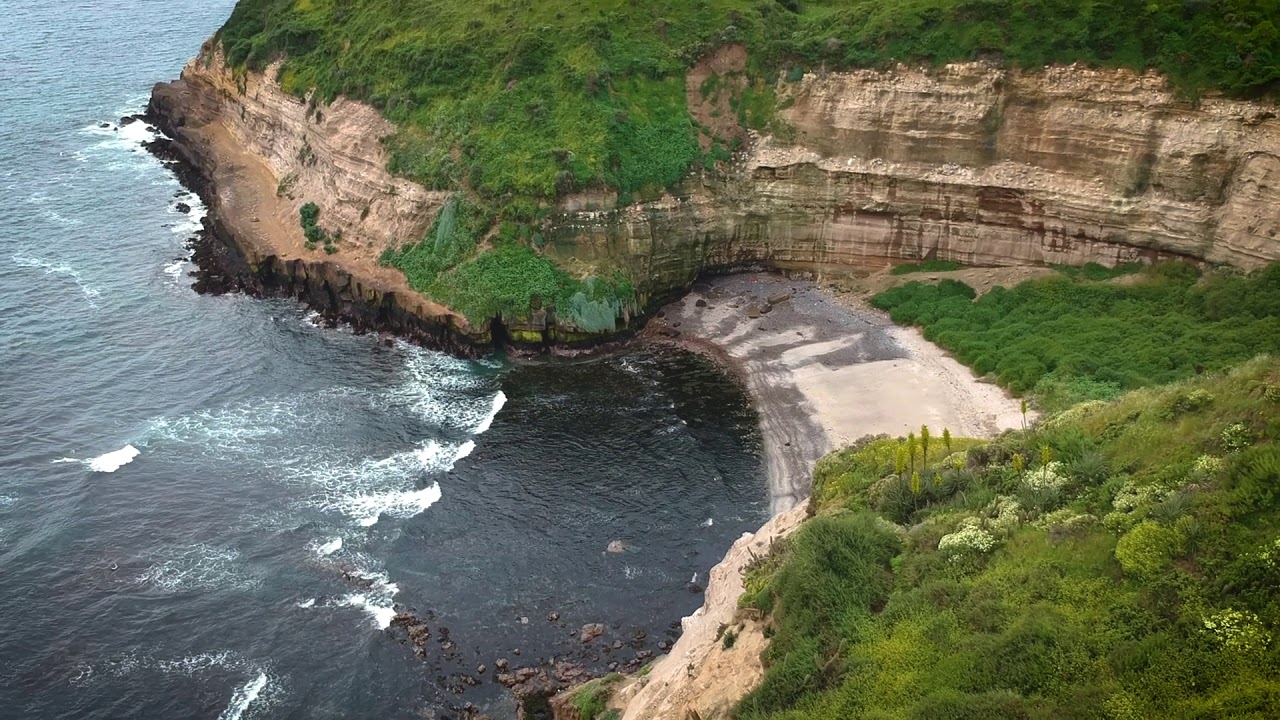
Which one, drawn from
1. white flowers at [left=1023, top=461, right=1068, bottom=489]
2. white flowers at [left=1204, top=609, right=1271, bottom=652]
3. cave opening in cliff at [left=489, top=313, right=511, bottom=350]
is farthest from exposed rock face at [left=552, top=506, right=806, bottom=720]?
cave opening in cliff at [left=489, top=313, right=511, bottom=350]

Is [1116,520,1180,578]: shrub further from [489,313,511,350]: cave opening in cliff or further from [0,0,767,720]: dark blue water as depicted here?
[489,313,511,350]: cave opening in cliff

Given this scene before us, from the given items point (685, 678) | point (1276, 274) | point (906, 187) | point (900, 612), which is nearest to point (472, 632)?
point (685, 678)

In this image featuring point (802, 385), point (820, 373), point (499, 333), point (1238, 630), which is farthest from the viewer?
point (499, 333)

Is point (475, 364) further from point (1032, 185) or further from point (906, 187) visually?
point (1032, 185)

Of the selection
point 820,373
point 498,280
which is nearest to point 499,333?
point 498,280

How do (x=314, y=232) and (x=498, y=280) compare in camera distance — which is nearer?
(x=498, y=280)

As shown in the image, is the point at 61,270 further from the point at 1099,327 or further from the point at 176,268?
the point at 1099,327

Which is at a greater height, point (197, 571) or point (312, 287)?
point (312, 287)
